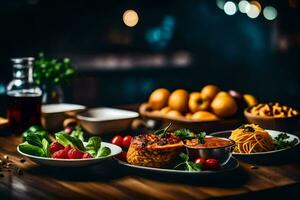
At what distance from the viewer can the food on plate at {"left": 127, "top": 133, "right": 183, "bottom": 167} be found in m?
1.94

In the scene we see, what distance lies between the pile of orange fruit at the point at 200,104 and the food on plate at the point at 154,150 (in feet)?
2.54

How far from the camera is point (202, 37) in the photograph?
29.9ft

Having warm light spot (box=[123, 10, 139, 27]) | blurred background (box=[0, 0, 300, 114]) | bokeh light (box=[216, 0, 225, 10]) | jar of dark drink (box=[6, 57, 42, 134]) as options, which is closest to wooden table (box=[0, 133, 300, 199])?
jar of dark drink (box=[6, 57, 42, 134])

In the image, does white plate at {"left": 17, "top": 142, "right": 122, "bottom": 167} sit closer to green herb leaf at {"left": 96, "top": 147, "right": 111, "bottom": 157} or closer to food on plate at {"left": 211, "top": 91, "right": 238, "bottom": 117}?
green herb leaf at {"left": 96, "top": 147, "right": 111, "bottom": 157}

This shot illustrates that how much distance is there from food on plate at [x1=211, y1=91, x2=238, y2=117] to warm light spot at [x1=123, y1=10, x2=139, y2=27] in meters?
5.58

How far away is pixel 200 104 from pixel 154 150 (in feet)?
3.26

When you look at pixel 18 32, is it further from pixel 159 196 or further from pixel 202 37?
pixel 159 196

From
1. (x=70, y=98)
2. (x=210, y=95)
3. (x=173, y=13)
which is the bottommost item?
(x=70, y=98)

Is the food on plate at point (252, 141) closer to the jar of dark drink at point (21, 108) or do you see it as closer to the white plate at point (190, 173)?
the white plate at point (190, 173)

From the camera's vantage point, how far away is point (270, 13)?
35.3ft

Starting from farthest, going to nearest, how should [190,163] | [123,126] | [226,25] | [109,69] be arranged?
1. [226,25]
2. [109,69]
3. [123,126]
4. [190,163]

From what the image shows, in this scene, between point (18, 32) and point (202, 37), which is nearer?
point (18, 32)

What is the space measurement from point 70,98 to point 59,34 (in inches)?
74.3

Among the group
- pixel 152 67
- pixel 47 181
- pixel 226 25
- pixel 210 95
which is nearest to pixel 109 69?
pixel 152 67
